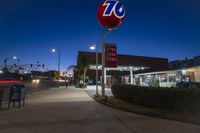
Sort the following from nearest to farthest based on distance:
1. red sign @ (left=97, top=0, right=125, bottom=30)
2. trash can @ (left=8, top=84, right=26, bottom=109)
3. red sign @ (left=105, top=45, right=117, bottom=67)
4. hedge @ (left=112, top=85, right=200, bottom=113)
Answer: hedge @ (left=112, top=85, right=200, bottom=113)
trash can @ (left=8, top=84, right=26, bottom=109)
red sign @ (left=97, top=0, right=125, bottom=30)
red sign @ (left=105, top=45, right=117, bottom=67)

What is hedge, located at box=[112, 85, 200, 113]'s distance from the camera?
28.7ft

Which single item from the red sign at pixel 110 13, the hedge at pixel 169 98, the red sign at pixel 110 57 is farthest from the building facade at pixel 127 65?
the hedge at pixel 169 98

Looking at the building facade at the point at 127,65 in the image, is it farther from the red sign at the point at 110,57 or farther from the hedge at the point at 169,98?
the hedge at the point at 169,98

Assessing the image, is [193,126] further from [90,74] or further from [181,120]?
[90,74]

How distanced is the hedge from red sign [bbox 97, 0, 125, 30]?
503 centimetres

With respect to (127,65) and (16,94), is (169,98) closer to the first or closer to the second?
(16,94)

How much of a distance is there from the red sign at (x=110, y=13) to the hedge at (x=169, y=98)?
5025mm

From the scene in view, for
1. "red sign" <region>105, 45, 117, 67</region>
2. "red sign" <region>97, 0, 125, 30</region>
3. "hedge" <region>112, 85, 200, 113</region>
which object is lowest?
"hedge" <region>112, 85, 200, 113</region>

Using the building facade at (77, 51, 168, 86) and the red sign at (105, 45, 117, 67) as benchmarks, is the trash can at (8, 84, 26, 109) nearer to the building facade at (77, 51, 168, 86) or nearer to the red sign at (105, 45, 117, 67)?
the red sign at (105, 45, 117, 67)

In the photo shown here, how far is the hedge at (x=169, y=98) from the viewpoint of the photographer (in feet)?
28.7

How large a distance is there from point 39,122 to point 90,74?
165 feet

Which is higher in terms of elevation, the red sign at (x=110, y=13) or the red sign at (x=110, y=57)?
the red sign at (x=110, y=13)

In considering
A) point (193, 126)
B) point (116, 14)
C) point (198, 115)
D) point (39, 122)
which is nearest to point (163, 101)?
point (198, 115)

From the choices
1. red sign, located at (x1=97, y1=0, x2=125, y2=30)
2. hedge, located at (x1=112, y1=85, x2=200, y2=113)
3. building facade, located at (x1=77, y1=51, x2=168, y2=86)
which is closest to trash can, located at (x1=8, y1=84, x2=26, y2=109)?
hedge, located at (x1=112, y1=85, x2=200, y2=113)
